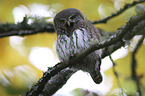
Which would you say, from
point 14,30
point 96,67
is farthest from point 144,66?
point 14,30

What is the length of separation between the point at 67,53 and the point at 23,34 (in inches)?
51.2

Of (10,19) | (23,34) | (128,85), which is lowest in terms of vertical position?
(128,85)

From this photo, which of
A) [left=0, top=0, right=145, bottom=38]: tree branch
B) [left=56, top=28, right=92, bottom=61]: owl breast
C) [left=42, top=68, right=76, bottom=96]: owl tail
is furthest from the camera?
[left=0, top=0, right=145, bottom=38]: tree branch

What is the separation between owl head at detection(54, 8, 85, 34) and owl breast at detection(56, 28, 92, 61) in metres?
0.23

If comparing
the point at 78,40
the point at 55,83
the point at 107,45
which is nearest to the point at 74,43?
the point at 78,40

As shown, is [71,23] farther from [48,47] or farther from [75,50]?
[48,47]

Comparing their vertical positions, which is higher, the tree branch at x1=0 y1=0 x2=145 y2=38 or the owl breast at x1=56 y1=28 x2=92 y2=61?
the tree branch at x1=0 y1=0 x2=145 y2=38

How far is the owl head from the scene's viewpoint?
13.7 ft

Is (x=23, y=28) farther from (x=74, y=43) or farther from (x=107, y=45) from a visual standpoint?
(x=107, y=45)

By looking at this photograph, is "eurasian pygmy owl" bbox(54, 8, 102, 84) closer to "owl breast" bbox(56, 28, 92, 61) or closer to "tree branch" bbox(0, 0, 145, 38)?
"owl breast" bbox(56, 28, 92, 61)

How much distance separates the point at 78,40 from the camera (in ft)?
12.3

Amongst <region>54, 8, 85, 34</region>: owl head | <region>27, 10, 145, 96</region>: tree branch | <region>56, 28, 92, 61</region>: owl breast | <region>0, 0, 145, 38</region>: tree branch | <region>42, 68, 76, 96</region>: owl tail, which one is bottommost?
<region>27, 10, 145, 96</region>: tree branch

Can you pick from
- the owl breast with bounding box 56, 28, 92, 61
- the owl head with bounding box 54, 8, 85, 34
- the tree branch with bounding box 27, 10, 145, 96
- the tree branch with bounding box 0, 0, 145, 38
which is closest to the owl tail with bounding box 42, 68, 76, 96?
the tree branch with bounding box 27, 10, 145, 96

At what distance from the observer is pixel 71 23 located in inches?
166
